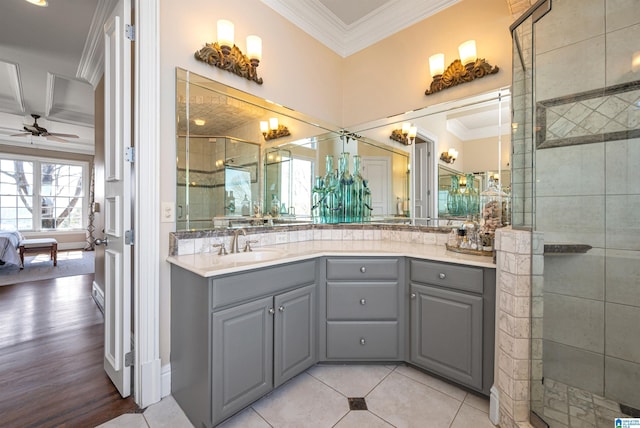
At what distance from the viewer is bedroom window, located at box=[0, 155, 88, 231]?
5941mm

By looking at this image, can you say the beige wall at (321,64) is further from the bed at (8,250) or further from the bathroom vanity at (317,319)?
the bed at (8,250)

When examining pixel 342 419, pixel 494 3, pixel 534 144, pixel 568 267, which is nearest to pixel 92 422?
pixel 342 419

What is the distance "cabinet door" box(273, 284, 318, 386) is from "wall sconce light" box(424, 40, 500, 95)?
6.43ft

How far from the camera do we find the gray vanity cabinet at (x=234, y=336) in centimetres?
133

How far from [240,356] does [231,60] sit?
199 centimetres

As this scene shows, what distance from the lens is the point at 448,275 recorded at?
1696mm

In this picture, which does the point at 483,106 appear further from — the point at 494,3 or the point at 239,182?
the point at 239,182

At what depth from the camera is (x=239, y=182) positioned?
6.82 feet

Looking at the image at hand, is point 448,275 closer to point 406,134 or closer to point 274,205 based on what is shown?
point 406,134

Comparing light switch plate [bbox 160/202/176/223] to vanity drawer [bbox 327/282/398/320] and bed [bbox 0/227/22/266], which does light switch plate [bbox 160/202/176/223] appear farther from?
bed [bbox 0/227/22/266]

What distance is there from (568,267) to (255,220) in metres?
2.06

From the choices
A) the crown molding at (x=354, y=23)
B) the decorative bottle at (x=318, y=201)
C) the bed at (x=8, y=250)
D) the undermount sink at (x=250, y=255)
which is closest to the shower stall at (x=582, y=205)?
the crown molding at (x=354, y=23)

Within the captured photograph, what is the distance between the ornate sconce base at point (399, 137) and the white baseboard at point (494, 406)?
6.35 feet

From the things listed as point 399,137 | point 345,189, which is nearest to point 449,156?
point 399,137
